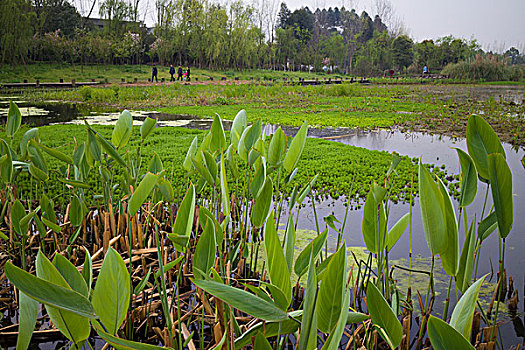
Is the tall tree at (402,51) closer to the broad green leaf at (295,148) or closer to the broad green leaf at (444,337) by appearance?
the broad green leaf at (295,148)

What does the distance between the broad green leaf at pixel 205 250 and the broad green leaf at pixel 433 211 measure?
0.44 m

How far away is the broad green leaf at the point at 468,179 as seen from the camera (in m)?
1.02

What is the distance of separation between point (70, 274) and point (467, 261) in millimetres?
859

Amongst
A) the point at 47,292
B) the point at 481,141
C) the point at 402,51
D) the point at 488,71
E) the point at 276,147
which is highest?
the point at 402,51

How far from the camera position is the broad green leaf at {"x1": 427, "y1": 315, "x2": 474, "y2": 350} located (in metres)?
0.68

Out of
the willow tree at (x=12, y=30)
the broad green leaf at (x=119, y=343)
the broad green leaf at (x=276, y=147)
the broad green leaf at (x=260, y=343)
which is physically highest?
the willow tree at (x=12, y=30)

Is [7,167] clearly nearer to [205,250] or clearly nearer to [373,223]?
[205,250]

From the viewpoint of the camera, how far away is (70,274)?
2.59 ft

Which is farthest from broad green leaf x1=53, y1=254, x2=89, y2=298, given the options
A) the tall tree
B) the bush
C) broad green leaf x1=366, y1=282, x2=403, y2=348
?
the tall tree

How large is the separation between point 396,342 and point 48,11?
118 feet

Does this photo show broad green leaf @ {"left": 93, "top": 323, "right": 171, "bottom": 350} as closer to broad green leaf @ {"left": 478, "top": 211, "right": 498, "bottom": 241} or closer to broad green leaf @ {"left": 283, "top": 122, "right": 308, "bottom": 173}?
broad green leaf @ {"left": 478, "top": 211, "right": 498, "bottom": 241}

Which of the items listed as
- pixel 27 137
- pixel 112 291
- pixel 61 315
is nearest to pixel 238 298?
pixel 112 291

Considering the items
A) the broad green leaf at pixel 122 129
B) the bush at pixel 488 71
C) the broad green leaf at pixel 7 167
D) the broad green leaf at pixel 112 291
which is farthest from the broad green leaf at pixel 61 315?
the bush at pixel 488 71

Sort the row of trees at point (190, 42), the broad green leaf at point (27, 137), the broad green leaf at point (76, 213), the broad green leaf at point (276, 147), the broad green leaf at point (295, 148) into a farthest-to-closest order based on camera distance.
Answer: the row of trees at point (190, 42), the broad green leaf at point (27, 137), the broad green leaf at point (76, 213), the broad green leaf at point (276, 147), the broad green leaf at point (295, 148)
